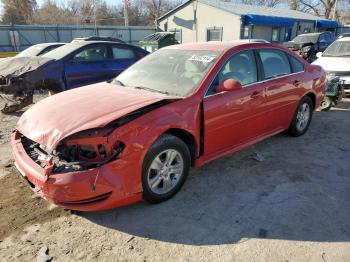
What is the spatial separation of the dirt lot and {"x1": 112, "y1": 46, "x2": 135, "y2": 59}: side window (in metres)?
4.95

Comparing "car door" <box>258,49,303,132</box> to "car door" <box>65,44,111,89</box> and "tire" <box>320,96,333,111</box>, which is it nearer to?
"tire" <box>320,96,333,111</box>

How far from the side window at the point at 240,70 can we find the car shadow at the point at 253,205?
115 cm

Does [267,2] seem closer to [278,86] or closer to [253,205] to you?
[278,86]

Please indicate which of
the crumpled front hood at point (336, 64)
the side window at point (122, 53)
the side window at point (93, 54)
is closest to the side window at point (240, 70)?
the side window at point (93, 54)

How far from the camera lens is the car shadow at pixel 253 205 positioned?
10.2 ft

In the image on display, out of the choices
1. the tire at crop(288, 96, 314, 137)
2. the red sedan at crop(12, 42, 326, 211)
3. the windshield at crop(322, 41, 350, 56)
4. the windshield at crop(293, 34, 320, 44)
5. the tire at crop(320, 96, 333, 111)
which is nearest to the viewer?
the red sedan at crop(12, 42, 326, 211)

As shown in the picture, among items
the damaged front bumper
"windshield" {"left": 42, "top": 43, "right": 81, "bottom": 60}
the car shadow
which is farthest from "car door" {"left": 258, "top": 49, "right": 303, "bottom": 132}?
"windshield" {"left": 42, "top": 43, "right": 81, "bottom": 60}

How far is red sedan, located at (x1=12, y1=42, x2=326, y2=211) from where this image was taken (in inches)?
117

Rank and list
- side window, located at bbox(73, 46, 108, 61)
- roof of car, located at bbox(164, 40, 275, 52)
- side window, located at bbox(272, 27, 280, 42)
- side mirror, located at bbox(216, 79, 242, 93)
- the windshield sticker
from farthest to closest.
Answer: side window, located at bbox(272, 27, 280, 42) → side window, located at bbox(73, 46, 108, 61) → roof of car, located at bbox(164, 40, 275, 52) → the windshield sticker → side mirror, located at bbox(216, 79, 242, 93)

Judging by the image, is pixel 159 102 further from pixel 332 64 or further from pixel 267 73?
pixel 332 64

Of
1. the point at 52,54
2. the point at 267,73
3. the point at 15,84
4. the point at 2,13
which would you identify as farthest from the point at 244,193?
the point at 2,13

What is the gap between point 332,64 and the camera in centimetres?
889

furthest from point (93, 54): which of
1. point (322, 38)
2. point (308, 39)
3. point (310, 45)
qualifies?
point (322, 38)

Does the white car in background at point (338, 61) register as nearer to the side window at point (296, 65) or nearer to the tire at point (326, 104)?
the tire at point (326, 104)
